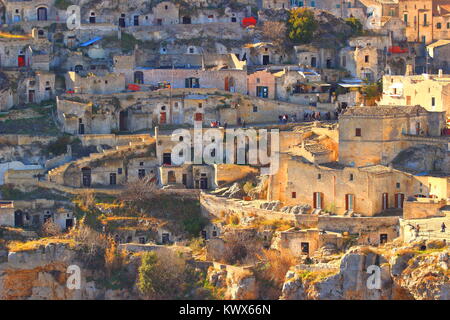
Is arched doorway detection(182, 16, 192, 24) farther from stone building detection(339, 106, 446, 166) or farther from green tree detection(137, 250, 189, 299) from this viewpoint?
green tree detection(137, 250, 189, 299)

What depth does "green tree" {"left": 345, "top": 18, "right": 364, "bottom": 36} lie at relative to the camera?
87375 millimetres

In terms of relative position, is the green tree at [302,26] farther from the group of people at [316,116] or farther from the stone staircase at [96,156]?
the stone staircase at [96,156]

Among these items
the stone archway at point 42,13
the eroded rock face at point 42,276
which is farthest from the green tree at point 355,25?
the eroded rock face at point 42,276

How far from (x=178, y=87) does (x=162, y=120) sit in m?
3.01

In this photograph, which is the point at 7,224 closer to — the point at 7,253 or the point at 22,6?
the point at 7,253

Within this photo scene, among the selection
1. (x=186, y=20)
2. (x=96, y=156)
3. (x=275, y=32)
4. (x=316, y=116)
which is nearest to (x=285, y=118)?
(x=316, y=116)

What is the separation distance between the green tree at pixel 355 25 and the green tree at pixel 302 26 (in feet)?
7.10

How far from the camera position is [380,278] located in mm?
Result: 65750

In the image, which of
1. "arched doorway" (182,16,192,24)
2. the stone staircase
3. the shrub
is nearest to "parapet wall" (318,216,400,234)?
the shrub

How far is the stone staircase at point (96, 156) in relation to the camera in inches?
2928

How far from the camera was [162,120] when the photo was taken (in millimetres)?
79500

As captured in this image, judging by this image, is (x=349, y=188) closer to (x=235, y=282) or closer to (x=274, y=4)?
(x=235, y=282)

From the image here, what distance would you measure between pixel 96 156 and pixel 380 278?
16.4m

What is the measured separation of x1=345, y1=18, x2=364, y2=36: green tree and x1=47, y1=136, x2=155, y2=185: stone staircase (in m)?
15.9
